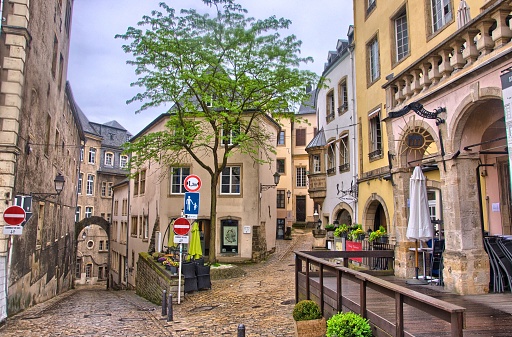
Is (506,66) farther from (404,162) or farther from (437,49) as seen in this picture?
(404,162)

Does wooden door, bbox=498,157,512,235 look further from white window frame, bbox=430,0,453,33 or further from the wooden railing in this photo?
white window frame, bbox=430,0,453,33

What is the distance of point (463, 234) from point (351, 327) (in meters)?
3.28

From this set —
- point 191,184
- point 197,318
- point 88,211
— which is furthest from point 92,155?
point 197,318

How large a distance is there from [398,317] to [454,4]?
10671 mm

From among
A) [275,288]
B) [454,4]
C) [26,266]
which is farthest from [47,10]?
[454,4]

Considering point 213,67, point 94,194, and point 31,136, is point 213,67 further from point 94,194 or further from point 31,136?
point 94,194

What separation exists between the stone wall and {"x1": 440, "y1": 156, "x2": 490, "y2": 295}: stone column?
7945 millimetres

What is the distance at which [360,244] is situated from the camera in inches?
559

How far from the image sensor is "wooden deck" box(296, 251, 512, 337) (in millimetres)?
4039

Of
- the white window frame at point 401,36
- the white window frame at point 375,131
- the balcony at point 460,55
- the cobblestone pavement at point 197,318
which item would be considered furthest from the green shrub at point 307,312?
the white window frame at point 401,36

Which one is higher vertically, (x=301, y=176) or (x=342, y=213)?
(x=301, y=176)

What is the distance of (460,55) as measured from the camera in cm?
712

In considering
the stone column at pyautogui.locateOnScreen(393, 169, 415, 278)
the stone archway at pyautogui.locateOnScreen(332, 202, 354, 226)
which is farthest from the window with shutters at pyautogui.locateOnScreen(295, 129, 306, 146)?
the stone column at pyautogui.locateOnScreen(393, 169, 415, 278)

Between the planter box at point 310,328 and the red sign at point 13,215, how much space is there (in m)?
7.85
